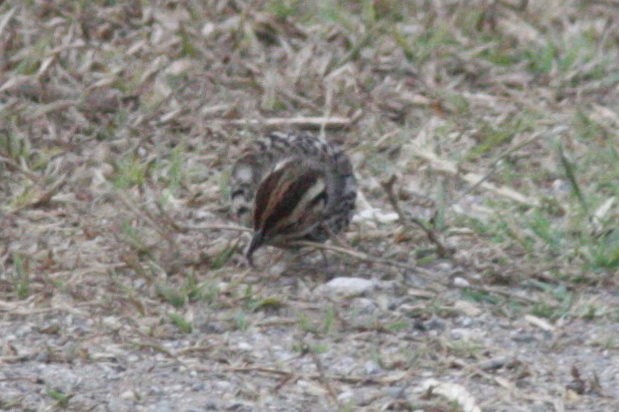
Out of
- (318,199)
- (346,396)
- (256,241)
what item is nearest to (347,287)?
(318,199)

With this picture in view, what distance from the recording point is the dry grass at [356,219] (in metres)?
6.56

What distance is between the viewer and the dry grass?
258 inches

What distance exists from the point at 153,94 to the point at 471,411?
10.4ft

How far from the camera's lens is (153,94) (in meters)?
8.89

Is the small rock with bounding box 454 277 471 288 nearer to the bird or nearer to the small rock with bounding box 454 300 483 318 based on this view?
the small rock with bounding box 454 300 483 318

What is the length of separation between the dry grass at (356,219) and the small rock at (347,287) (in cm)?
6

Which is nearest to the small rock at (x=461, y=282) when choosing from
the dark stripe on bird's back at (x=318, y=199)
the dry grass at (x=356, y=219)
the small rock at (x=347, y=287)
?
the dry grass at (x=356, y=219)

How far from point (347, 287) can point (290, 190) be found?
47cm

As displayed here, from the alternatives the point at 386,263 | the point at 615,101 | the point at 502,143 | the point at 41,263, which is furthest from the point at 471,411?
the point at 615,101

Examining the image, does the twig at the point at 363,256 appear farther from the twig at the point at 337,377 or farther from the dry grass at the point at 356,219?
the twig at the point at 337,377

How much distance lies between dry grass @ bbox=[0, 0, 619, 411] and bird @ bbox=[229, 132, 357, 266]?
18cm

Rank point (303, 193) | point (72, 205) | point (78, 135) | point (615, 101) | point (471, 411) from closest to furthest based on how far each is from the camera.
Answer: point (471, 411) → point (303, 193) → point (72, 205) → point (78, 135) → point (615, 101)

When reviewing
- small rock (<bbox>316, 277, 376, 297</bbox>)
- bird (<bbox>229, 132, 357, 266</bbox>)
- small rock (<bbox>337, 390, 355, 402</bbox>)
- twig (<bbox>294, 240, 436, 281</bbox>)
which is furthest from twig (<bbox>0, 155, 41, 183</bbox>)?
small rock (<bbox>337, 390, 355, 402</bbox>)

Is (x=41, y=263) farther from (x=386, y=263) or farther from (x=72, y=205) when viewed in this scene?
(x=386, y=263)
